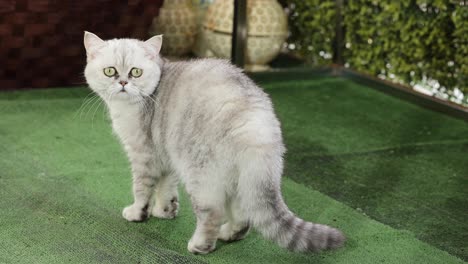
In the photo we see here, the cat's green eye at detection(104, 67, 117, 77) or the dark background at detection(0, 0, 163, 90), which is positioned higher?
the cat's green eye at detection(104, 67, 117, 77)

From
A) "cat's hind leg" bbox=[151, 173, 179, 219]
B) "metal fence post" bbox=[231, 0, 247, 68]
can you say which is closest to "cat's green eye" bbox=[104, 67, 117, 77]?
"cat's hind leg" bbox=[151, 173, 179, 219]

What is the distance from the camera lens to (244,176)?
222cm

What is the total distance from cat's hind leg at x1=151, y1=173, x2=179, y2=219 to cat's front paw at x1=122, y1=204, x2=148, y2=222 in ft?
0.19

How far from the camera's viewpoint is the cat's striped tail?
2166 mm

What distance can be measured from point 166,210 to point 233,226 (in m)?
0.31

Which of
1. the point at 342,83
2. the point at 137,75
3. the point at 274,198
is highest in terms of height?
the point at 137,75

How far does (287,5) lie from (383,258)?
3.25 metres

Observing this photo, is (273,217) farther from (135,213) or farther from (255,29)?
(255,29)

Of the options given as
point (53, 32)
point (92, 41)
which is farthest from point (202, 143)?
point (53, 32)

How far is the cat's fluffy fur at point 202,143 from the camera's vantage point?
7.22ft

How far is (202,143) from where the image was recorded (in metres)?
2.32

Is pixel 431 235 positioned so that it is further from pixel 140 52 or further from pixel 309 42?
pixel 309 42

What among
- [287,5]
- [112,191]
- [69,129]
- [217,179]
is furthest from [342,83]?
[217,179]

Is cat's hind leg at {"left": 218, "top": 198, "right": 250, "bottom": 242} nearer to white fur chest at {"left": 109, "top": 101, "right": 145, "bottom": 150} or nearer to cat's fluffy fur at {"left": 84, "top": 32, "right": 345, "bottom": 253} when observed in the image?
cat's fluffy fur at {"left": 84, "top": 32, "right": 345, "bottom": 253}
